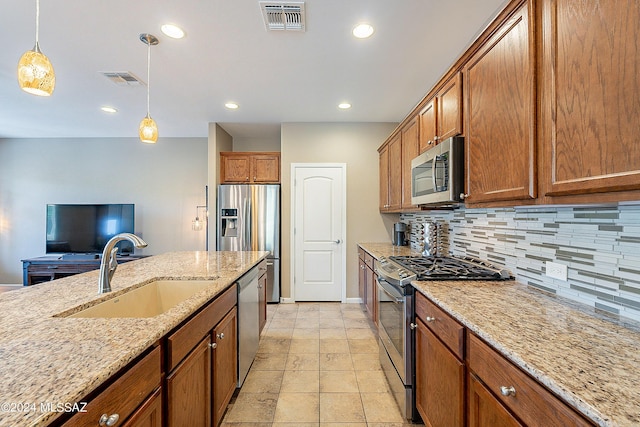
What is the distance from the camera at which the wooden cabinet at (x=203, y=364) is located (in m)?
1.10

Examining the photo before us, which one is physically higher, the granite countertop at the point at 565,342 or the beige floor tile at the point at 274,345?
the granite countertop at the point at 565,342

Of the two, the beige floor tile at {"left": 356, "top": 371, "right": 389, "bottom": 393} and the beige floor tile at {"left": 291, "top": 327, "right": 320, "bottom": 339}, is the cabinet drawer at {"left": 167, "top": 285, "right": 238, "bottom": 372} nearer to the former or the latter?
the beige floor tile at {"left": 356, "top": 371, "right": 389, "bottom": 393}

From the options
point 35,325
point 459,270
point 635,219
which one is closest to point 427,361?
point 459,270

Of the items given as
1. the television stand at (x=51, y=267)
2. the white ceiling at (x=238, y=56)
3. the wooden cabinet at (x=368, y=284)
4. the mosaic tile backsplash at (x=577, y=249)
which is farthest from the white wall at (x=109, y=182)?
the mosaic tile backsplash at (x=577, y=249)

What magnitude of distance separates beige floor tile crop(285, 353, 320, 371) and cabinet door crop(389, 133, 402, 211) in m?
1.84

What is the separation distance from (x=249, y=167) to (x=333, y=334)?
2.84 meters

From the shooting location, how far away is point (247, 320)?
2.17 m

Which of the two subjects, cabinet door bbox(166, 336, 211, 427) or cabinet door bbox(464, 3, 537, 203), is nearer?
cabinet door bbox(166, 336, 211, 427)

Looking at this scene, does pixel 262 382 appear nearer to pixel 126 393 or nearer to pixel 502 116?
pixel 126 393

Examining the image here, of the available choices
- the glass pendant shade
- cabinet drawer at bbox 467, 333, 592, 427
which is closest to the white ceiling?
the glass pendant shade

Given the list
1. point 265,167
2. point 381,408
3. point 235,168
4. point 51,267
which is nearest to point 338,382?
point 381,408

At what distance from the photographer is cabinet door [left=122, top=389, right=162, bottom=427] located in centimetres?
85

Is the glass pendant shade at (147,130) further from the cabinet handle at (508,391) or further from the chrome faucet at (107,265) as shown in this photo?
the cabinet handle at (508,391)

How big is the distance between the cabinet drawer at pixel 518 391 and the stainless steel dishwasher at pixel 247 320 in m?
1.50
